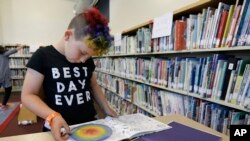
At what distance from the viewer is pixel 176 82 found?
5.10 ft

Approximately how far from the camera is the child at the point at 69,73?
→ 0.81m

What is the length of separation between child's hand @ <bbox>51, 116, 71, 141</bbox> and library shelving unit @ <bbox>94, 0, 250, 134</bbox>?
3.04 ft

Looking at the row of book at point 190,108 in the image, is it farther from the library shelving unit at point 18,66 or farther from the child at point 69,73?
the library shelving unit at point 18,66

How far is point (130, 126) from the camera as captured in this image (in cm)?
78

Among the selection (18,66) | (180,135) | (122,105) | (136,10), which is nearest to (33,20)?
(18,66)

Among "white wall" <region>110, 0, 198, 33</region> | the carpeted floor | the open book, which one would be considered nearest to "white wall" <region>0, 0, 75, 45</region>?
the carpeted floor

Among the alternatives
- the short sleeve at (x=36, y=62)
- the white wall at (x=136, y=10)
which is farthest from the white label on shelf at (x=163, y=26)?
the short sleeve at (x=36, y=62)

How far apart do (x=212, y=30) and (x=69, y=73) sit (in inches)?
36.7

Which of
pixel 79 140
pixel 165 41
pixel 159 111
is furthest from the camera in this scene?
pixel 159 111

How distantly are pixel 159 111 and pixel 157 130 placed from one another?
1086mm

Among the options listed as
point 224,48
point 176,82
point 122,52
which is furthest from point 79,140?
point 122,52

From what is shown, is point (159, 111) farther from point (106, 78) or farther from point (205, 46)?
point (106, 78)

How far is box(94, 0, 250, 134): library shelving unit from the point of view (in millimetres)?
1062

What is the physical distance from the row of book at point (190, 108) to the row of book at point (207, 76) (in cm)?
8
